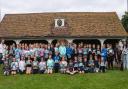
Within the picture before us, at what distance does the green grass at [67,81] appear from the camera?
15.7 metres

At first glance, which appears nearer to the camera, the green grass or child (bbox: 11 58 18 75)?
the green grass

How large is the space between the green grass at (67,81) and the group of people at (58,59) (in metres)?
0.86

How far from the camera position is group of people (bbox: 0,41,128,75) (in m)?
19.3

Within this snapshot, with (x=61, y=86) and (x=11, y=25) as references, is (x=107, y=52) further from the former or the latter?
(x=11, y=25)

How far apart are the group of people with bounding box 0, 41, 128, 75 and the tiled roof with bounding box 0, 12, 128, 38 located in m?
18.3

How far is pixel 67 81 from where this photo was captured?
54.9 ft

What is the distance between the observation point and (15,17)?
42469 millimetres

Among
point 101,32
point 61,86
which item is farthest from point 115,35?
point 61,86

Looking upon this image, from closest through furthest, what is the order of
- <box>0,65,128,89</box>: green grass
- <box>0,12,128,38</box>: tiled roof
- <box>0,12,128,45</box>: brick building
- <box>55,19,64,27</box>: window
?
<box>0,65,128,89</box>: green grass
<box>0,12,128,45</box>: brick building
<box>0,12,128,38</box>: tiled roof
<box>55,19,64,27</box>: window

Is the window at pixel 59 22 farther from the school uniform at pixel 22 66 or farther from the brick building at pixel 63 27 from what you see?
the school uniform at pixel 22 66

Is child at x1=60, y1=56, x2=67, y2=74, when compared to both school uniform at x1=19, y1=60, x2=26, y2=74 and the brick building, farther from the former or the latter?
the brick building

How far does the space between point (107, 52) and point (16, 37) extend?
771 inches

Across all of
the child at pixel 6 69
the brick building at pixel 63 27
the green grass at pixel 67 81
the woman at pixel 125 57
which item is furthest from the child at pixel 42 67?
the brick building at pixel 63 27

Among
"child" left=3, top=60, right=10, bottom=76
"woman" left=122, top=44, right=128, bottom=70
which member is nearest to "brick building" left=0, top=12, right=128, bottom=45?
"woman" left=122, top=44, right=128, bottom=70
